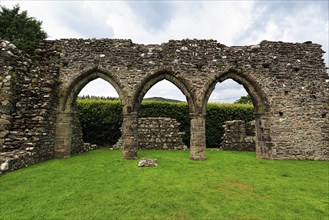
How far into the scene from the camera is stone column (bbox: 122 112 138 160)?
870 cm

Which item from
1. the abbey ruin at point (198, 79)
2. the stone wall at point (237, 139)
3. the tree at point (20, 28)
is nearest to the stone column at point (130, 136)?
the abbey ruin at point (198, 79)

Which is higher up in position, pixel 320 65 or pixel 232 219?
pixel 320 65

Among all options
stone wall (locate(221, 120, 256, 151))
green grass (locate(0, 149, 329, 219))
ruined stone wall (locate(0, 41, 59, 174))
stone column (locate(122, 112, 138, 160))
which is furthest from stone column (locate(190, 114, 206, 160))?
ruined stone wall (locate(0, 41, 59, 174))

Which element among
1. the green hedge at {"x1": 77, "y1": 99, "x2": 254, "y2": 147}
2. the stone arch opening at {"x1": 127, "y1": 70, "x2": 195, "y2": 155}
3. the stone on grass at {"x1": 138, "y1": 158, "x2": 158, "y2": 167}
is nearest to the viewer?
the stone on grass at {"x1": 138, "y1": 158, "x2": 158, "y2": 167}

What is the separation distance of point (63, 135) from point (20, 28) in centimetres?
1839

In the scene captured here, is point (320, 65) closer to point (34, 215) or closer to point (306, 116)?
point (306, 116)

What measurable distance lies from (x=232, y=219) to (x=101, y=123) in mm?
11802

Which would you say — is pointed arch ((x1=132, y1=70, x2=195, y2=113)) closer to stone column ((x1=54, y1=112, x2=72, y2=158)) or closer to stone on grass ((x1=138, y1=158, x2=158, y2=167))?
stone on grass ((x1=138, y1=158, x2=158, y2=167))

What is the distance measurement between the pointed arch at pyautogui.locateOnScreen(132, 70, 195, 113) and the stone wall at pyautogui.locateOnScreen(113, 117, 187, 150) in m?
3.23

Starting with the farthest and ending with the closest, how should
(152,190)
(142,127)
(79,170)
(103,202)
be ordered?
(142,127), (79,170), (152,190), (103,202)

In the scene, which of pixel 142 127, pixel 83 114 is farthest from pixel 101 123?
pixel 142 127

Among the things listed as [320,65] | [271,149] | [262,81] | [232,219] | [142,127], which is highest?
[320,65]

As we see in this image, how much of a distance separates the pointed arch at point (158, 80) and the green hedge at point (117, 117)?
522cm

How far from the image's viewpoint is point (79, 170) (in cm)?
670
